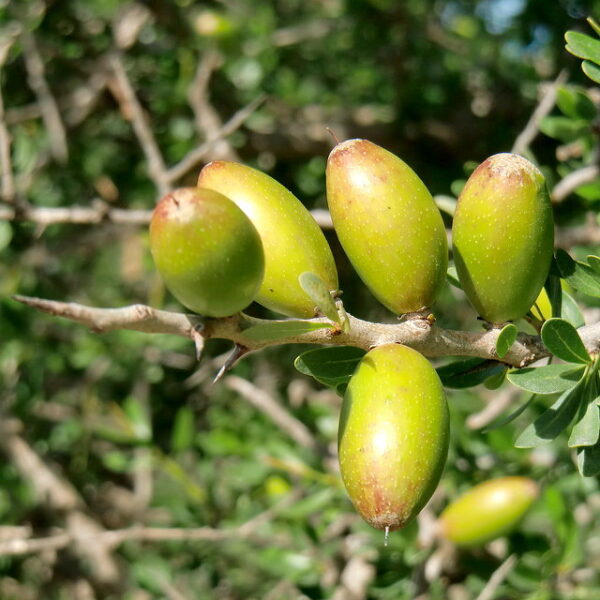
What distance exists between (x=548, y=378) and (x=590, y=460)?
0.39ft

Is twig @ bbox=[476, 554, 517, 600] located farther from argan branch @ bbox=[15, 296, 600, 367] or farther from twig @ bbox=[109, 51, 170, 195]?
twig @ bbox=[109, 51, 170, 195]

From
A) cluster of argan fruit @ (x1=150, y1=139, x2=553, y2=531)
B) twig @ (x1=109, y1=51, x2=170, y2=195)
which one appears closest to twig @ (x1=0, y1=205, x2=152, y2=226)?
twig @ (x1=109, y1=51, x2=170, y2=195)

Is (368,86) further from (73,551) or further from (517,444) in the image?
(517,444)

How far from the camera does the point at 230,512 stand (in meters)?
2.39

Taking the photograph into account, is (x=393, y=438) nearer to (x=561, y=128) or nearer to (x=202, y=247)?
(x=202, y=247)

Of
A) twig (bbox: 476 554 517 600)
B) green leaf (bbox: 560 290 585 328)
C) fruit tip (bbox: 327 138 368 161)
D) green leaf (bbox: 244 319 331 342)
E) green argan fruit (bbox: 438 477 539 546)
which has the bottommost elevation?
twig (bbox: 476 554 517 600)

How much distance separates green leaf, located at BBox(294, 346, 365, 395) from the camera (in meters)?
0.94

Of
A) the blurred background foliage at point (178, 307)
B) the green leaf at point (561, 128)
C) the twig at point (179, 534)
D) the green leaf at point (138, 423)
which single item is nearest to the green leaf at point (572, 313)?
the green leaf at point (561, 128)

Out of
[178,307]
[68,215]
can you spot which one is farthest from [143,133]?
[178,307]

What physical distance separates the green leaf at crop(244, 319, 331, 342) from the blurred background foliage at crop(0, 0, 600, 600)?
119 cm

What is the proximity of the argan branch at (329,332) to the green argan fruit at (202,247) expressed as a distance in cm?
3

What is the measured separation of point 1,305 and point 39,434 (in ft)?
2.19

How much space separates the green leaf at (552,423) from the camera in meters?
0.95

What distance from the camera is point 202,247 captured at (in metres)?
0.74
